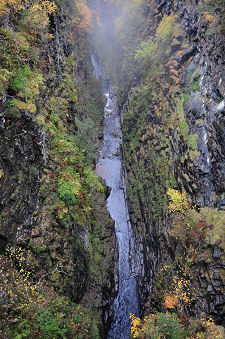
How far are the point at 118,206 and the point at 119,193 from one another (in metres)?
1.64

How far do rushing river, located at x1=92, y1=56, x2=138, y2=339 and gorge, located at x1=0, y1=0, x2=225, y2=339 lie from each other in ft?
0.44

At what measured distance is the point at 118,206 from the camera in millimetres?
21031

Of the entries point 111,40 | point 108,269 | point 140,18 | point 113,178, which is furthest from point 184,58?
point 111,40

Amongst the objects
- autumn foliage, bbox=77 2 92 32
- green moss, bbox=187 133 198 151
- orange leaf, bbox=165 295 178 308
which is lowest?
orange leaf, bbox=165 295 178 308

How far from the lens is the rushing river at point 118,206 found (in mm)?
15000

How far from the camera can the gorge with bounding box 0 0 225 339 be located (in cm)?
872

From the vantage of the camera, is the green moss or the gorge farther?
the green moss

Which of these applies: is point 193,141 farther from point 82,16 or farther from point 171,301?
point 82,16

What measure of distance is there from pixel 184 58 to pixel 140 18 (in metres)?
15.9

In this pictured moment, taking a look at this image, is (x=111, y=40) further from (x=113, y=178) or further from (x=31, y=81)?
(x=31, y=81)

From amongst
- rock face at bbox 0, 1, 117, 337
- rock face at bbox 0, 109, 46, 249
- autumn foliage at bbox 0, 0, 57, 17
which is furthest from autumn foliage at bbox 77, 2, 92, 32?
rock face at bbox 0, 109, 46, 249

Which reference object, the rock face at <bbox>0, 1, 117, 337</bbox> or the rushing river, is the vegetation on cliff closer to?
the rushing river

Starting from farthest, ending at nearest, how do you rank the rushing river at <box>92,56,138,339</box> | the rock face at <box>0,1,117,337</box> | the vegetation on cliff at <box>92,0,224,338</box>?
the rushing river at <box>92,56,138,339</box>
the vegetation on cliff at <box>92,0,224,338</box>
the rock face at <box>0,1,117,337</box>

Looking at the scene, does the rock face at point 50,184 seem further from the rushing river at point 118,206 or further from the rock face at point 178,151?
the rock face at point 178,151
